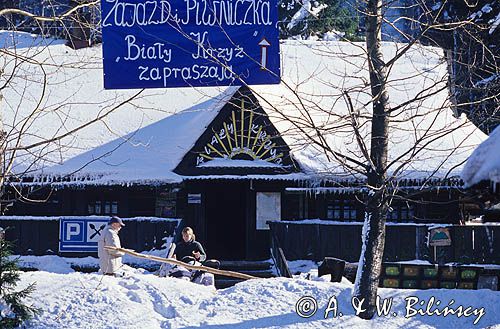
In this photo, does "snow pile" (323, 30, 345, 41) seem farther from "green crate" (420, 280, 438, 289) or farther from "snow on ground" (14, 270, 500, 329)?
"green crate" (420, 280, 438, 289)

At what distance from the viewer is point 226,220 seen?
2516 centimetres

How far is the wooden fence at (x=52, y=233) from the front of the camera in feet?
71.1

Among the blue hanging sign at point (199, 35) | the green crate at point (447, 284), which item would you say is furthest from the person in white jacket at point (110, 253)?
the green crate at point (447, 284)

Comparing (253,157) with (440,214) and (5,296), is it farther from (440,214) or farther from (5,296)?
(5,296)

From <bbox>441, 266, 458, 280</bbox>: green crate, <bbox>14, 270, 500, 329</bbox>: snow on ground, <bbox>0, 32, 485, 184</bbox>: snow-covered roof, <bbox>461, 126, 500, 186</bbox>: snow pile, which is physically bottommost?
<bbox>14, 270, 500, 329</bbox>: snow on ground

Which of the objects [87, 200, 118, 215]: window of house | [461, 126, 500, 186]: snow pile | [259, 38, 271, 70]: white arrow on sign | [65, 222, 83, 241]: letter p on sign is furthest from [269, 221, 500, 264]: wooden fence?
[461, 126, 500, 186]: snow pile

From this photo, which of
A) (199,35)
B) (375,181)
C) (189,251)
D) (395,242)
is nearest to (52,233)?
→ (189,251)

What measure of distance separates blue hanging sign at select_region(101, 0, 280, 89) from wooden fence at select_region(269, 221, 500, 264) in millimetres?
7148

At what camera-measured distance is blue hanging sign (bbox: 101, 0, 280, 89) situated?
15.5 metres

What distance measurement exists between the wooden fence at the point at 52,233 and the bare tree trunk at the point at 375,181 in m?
8.82

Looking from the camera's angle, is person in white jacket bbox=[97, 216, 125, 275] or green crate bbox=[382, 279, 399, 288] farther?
green crate bbox=[382, 279, 399, 288]

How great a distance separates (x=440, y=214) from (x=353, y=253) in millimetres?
3096

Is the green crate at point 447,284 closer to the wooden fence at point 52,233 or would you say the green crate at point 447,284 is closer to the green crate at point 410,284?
the green crate at point 410,284

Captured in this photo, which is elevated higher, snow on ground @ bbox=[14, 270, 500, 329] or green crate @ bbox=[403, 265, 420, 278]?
green crate @ bbox=[403, 265, 420, 278]
